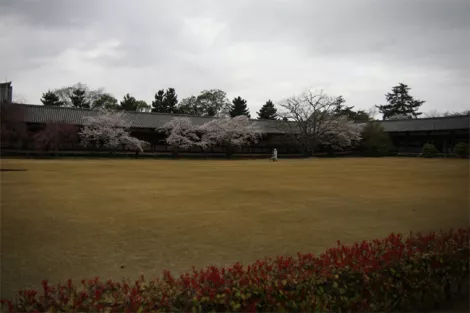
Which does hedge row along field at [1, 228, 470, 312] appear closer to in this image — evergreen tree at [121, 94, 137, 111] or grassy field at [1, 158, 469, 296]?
grassy field at [1, 158, 469, 296]

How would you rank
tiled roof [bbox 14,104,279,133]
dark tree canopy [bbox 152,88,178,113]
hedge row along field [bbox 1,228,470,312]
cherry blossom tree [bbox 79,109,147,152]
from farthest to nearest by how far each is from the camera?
dark tree canopy [bbox 152,88,178,113]
cherry blossom tree [bbox 79,109,147,152]
tiled roof [bbox 14,104,279,133]
hedge row along field [bbox 1,228,470,312]

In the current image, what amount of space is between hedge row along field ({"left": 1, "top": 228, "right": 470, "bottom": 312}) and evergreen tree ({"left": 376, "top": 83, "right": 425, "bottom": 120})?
60985 mm

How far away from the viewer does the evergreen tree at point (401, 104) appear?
59406 millimetres

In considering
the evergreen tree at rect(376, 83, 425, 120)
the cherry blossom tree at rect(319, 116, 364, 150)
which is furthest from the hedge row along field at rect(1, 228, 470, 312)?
the evergreen tree at rect(376, 83, 425, 120)

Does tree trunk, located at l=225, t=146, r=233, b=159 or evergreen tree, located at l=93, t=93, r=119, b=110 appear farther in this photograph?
evergreen tree, located at l=93, t=93, r=119, b=110

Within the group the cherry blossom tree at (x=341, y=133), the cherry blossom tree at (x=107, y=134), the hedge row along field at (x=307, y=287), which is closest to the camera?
the hedge row along field at (x=307, y=287)

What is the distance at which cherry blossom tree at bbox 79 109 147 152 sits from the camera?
30828 mm

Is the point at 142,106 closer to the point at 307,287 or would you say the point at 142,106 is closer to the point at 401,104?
the point at 401,104

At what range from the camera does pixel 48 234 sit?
5738mm

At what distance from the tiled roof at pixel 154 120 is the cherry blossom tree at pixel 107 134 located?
115cm

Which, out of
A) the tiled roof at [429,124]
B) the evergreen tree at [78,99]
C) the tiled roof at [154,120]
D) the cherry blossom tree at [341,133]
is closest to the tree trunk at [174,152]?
the tiled roof at [154,120]

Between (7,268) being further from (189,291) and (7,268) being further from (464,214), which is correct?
(464,214)

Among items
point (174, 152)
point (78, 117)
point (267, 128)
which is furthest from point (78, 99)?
point (267, 128)

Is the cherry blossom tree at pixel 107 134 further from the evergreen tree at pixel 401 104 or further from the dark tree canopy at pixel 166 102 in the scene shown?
the evergreen tree at pixel 401 104
